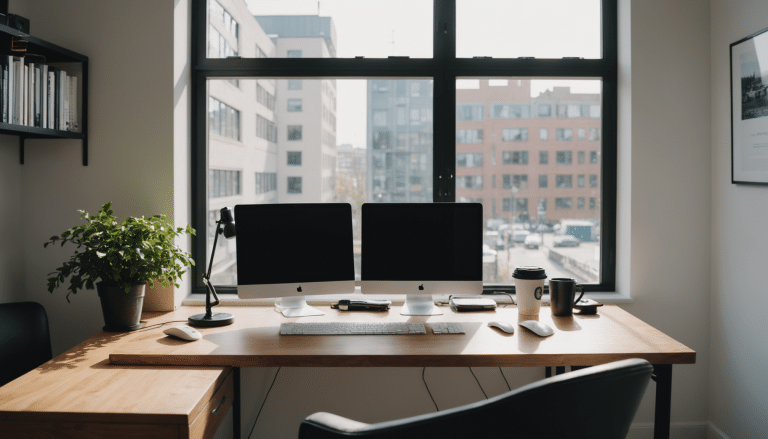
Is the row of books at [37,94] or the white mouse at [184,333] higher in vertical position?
the row of books at [37,94]

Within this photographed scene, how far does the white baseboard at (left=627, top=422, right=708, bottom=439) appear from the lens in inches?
105

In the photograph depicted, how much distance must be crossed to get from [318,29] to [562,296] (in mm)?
1773

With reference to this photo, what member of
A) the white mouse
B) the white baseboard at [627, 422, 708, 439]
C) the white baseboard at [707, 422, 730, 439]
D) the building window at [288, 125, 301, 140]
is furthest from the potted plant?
the white baseboard at [707, 422, 730, 439]

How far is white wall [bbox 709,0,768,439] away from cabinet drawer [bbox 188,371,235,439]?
7.14ft

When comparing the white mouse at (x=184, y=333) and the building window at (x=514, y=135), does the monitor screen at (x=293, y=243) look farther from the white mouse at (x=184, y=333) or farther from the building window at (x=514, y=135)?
the building window at (x=514, y=135)

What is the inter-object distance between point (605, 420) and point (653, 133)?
2.01 meters

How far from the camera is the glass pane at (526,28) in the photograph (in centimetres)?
284

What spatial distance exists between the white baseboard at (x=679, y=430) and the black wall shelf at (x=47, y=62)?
2.91m

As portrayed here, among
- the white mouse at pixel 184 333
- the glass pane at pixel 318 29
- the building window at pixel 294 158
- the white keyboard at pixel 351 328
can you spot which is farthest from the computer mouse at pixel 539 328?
the glass pane at pixel 318 29

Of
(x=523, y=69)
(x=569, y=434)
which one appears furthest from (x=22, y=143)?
(x=569, y=434)

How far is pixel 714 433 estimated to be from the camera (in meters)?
2.63

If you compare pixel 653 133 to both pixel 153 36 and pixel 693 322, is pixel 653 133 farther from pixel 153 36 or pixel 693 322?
pixel 153 36

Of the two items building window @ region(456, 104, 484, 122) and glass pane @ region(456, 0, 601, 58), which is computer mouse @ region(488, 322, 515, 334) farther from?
glass pane @ region(456, 0, 601, 58)

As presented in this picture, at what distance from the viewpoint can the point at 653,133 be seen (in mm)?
2666
